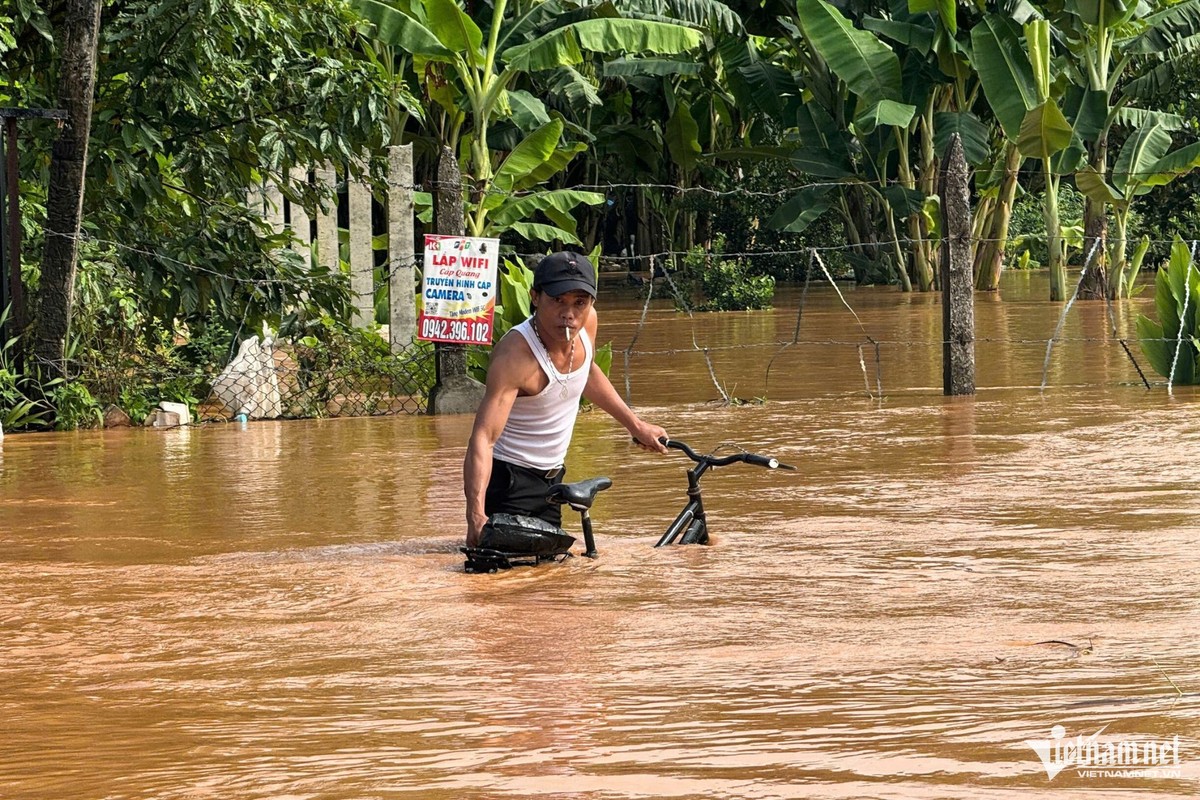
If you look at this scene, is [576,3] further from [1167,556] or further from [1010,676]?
[1010,676]

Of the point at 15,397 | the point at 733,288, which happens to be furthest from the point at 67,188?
the point at 733,288

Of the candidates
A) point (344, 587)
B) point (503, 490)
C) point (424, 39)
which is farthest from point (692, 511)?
point (424, 39)

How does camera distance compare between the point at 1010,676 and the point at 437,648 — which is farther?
the point at 437,648

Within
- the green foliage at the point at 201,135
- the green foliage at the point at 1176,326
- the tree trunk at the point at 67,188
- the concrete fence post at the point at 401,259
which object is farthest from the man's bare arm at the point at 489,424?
the green foliage at the point at 1176,326

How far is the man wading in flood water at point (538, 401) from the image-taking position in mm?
6207

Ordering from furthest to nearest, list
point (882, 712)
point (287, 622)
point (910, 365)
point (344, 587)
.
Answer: point (910, 365) < point (344, 587) < point (287, 622) < point (882, 712)

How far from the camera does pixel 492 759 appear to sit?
401 centimetres

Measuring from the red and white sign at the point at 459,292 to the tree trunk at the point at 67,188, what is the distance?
2700 mm

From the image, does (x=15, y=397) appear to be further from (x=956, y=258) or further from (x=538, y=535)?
(x=538, y=535)

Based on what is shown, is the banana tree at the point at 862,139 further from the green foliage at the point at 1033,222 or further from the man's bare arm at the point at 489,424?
the man's bare arm at the point at 489,424

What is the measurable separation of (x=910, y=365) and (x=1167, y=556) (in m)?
10.0

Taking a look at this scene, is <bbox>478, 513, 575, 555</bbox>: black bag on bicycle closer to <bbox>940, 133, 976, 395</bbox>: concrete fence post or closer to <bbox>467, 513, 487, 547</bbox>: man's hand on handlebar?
<bbox>467, 513, 487, 547</bbox>: man's hand on handlebar

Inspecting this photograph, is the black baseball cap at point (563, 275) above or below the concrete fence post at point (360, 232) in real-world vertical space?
below

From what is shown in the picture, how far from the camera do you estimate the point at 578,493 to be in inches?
242
